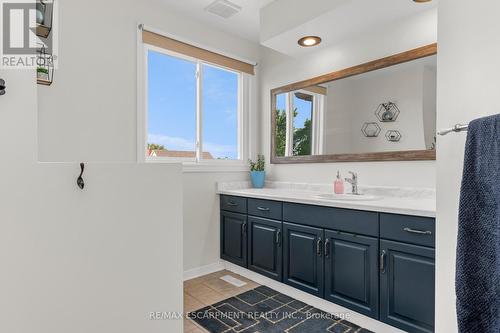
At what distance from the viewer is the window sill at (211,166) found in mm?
2942

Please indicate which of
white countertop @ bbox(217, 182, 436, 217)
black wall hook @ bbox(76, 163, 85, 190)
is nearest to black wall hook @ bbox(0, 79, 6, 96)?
black wall hook @ bbox(76, 163, 85, 190)

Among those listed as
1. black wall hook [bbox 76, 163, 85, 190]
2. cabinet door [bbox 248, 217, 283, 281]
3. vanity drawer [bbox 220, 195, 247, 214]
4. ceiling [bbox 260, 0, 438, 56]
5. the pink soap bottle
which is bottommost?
cabinet door [bbox 248, 217, 283, 281]

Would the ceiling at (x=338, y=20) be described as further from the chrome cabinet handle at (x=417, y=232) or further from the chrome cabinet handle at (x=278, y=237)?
Result: the chrome cabinet handle at (x=278, y=237)

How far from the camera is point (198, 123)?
3.10m

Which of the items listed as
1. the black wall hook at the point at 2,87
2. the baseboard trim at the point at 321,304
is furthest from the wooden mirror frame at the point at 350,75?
the black wall hook at the point at 2,87

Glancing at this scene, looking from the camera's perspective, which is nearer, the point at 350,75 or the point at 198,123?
the point at 350,75

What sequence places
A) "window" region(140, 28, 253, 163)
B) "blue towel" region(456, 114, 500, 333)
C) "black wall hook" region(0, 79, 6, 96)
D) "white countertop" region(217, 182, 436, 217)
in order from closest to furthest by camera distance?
"blue towel" region(456, 114, 500, 333), "black wall hook" region(0, 79, 6, 96), "white countertop" region(217, 182, 436, 217), "window" region(140, 28, 253, 163)

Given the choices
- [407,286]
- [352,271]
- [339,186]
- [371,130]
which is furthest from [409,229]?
[371,130]

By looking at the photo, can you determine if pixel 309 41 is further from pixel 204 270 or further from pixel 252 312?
pixel 204 270

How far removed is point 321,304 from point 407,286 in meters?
0.72

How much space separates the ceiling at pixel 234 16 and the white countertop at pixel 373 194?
5.30 ft

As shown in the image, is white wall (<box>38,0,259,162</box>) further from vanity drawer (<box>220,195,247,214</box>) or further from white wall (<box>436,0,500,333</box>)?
white wall (<box>436,0,500,333</box>)

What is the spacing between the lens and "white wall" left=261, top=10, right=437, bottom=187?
2.27 m

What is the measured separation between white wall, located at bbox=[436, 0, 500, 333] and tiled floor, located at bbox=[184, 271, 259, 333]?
5.69ft
